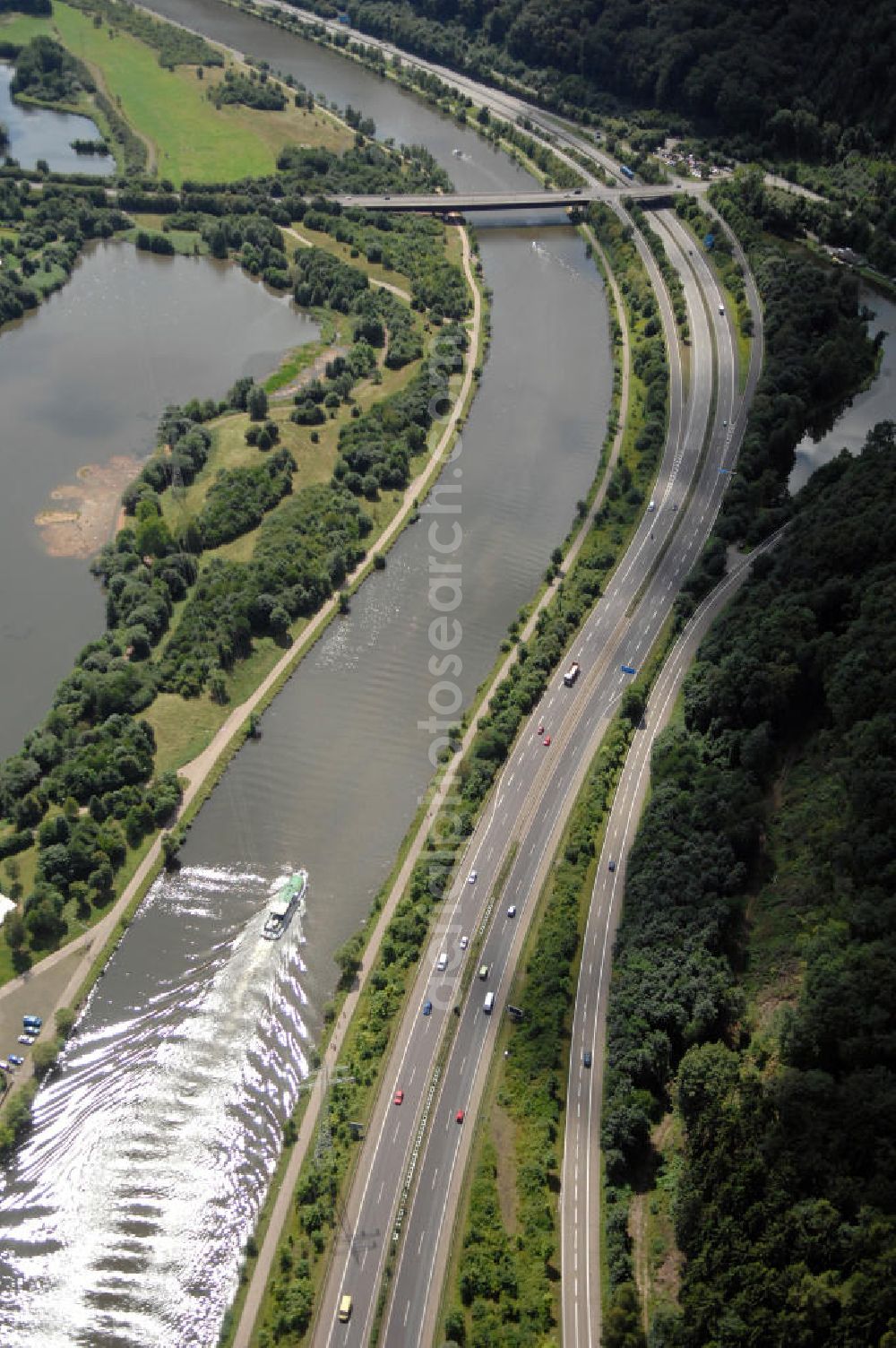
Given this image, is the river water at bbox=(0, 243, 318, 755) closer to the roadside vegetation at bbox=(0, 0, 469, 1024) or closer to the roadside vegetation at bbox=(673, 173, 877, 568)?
the roadside vegetation at bbox=(0, 0, 469, 1024)

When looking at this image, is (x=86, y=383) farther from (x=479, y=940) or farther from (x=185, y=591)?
(x=479, y=940)

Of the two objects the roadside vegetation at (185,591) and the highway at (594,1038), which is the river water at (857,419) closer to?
the highway at (594,1038)

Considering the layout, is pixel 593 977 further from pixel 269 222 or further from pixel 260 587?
pixel 269 222

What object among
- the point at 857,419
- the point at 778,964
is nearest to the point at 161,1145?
the point at 778,964

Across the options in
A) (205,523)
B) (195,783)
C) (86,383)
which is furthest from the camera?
(86,383)

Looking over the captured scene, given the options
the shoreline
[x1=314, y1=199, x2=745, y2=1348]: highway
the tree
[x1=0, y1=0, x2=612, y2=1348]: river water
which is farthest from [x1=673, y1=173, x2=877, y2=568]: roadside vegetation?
the tree

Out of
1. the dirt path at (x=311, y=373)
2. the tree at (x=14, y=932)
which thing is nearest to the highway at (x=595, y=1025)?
the tree at (x=14, y=932)

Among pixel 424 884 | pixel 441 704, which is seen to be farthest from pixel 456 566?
pixel 424 884
